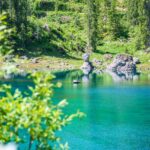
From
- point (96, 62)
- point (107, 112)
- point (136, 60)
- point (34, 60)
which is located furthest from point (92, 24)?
point (107, 112)

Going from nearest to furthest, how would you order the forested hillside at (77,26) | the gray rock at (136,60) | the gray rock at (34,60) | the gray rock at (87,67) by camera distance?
1. the gray rock at (34,60)
2. the gray rock at (87,67)
3. the gray rock at (136,60)
4. the forested hillside at (77,26)

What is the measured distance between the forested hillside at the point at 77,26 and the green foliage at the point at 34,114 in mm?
122262

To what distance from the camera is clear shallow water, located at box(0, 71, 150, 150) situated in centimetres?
4918

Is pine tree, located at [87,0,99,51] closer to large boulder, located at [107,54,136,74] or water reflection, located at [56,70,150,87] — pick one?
large boulder, located at [107,54,136,74]

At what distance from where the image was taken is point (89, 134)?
53.0 m

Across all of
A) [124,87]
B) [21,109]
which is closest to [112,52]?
[124,87]

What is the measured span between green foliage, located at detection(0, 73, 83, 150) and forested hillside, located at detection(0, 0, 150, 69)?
401ft

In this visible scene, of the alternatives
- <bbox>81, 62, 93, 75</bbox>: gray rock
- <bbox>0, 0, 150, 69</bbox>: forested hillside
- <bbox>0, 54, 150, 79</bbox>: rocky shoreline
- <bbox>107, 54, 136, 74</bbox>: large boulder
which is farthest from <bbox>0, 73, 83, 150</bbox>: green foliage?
<bbox>0, 0, 150, 69</bbox>: forested hillside

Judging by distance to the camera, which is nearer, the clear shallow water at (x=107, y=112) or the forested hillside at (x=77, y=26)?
the clear shallow water at (x=107, y=112)

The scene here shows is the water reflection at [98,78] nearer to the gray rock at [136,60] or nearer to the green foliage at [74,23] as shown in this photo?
the gray rock at [136,60]

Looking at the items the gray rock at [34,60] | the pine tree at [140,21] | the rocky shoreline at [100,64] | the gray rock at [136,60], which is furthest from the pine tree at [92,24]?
the gray rock at [34,60]

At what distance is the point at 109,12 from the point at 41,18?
25.1 m

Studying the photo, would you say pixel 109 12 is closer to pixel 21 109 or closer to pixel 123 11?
pixel 123 11

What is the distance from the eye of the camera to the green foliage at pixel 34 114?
32.7 feet
